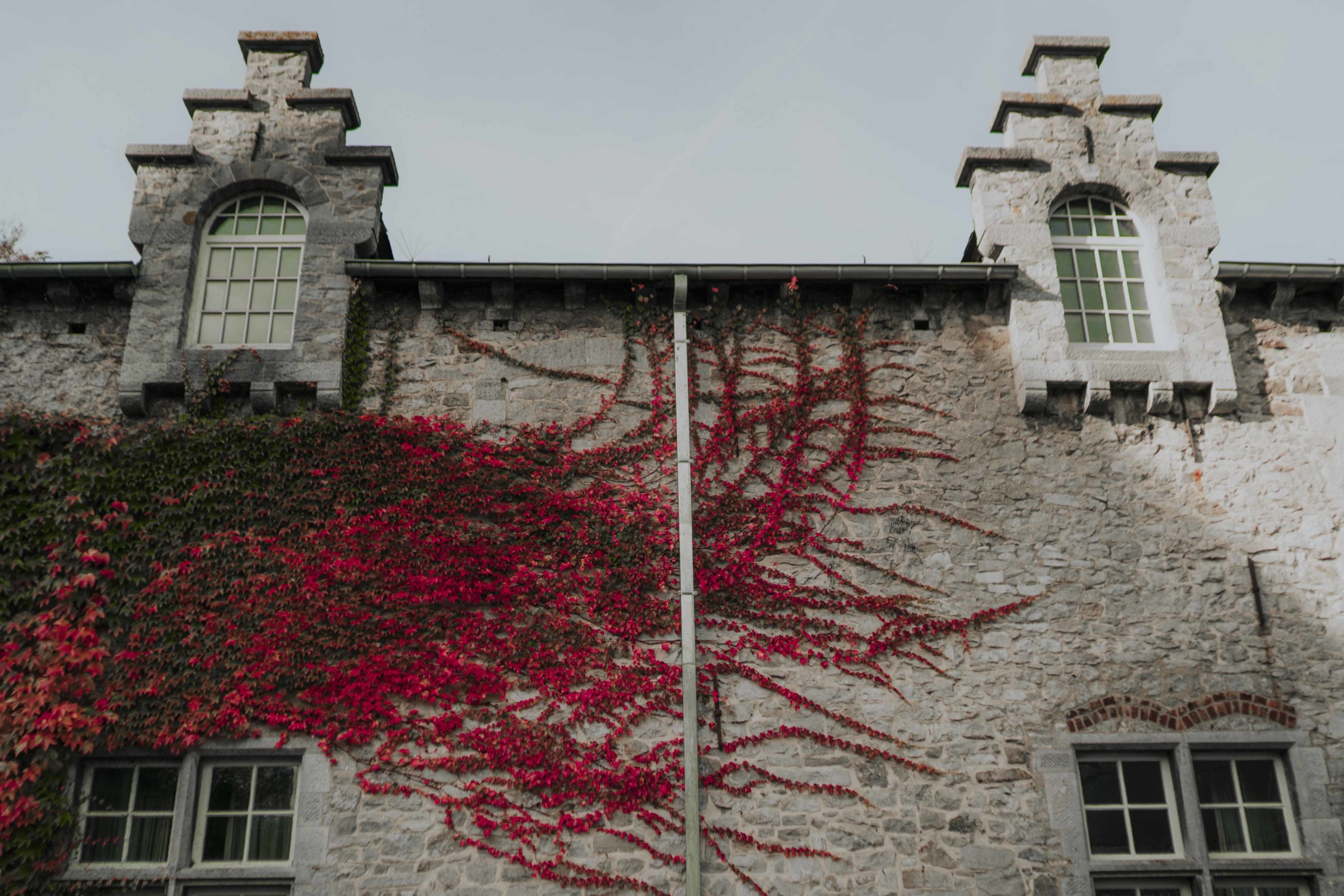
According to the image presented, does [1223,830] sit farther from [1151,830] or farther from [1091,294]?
[1091,294]

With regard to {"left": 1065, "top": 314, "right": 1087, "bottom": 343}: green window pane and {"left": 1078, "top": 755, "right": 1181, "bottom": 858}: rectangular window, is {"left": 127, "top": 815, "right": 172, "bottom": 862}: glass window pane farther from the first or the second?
{"left": 1065, "top": 314, "right": 1087, "bottom": 343}: green window pane

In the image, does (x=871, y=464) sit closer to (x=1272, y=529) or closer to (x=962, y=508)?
(x=962, y=508)

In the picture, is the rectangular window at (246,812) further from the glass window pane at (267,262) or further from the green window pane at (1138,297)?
the green window pane at (1138,297)

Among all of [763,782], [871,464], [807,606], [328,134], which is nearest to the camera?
[763,782]

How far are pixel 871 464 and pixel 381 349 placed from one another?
396cm

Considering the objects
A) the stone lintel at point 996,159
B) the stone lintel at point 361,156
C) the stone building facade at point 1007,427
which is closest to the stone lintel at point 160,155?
the stone building facade at point 1007,427

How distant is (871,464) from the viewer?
24.1 feet

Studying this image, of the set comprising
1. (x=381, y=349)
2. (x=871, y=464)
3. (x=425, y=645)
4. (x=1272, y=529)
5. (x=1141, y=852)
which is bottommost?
(x=1141, y=852)

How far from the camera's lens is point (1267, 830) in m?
6.60

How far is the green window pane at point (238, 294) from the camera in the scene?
297 inches

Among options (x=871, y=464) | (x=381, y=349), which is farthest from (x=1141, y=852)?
(x=381, y=349)

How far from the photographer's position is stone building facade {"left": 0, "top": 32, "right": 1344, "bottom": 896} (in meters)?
6.38

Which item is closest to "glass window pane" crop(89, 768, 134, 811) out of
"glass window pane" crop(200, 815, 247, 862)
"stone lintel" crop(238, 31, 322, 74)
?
"glass window pane" crop(200, 815, 247, 862)

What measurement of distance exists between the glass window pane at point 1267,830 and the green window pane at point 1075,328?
12.1 feet
